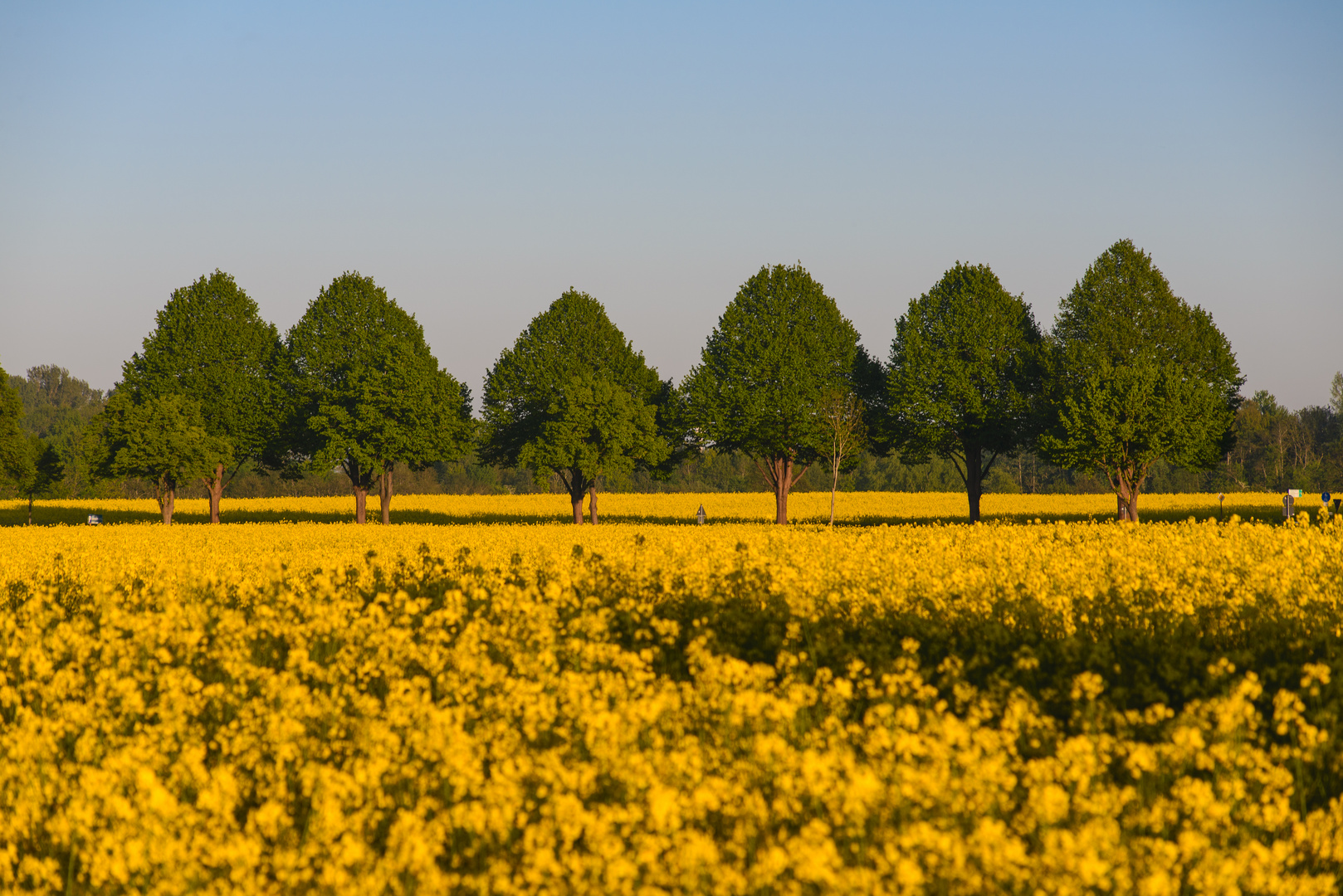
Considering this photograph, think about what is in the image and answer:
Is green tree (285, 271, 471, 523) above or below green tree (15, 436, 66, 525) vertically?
above

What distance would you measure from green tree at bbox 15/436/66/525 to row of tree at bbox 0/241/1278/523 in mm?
9987

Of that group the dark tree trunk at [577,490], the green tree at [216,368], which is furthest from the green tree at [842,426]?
the green tree at [216,368]

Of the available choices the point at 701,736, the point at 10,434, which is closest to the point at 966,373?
the point at 701,736

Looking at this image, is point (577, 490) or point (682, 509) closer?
point (577, 490)

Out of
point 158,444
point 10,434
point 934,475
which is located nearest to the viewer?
point 158,444

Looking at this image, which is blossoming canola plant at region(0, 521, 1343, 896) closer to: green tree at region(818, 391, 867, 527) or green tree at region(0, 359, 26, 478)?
green tree at region(818, 391, 867, 527)

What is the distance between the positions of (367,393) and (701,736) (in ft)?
140

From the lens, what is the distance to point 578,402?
156ft

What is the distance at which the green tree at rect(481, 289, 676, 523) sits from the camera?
47094mm

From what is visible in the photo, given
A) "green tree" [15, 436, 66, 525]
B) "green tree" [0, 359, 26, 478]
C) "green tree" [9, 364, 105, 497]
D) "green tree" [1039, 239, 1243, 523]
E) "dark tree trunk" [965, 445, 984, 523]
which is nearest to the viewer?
"green tree" [1039, 239, 1243, 523]

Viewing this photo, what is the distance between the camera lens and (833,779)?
5695mm

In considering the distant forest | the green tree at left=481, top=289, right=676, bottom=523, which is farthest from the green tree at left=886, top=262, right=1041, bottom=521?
the distant forest

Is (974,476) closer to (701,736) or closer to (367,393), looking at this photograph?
(367,393)

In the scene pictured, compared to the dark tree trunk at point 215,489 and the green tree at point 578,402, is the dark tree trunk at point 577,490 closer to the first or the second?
the green tree at point 578,402
